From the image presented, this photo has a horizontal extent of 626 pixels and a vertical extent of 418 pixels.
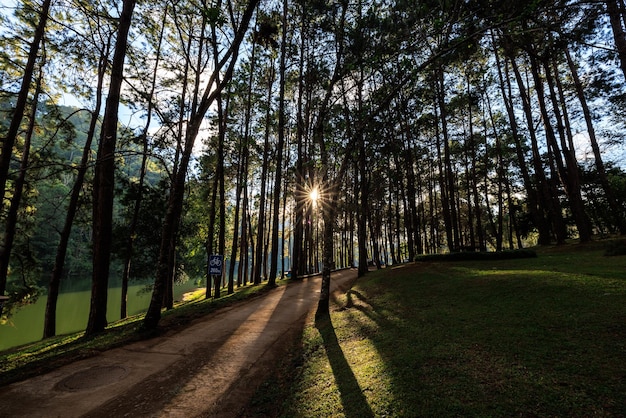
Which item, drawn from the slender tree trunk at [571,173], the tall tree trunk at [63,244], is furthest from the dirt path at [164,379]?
the slender tree trunk at [571,173]

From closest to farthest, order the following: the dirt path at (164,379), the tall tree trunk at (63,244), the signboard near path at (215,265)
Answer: the dirt path at (164,379) → the signboard near path at (215,265) → the tall tree trunk at (63,244)

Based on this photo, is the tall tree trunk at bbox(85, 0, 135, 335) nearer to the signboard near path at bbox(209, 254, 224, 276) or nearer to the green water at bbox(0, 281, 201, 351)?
the signboard near path at bbox(209, 254, 224, 276)

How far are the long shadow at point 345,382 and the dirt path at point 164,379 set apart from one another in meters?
1.32

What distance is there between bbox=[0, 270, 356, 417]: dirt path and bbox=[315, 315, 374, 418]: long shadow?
132 cm

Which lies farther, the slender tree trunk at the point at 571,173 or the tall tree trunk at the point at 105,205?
the slender tree trunk at the point at 571,173

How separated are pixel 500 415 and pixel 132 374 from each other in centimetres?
624

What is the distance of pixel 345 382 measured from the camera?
4.67m

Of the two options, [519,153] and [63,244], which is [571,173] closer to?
[519,153]

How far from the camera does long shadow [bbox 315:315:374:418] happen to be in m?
3.71

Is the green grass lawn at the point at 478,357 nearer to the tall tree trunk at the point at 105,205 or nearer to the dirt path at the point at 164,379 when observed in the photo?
the dirt path at the point at 164,379

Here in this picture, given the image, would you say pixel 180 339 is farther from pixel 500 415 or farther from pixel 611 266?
pixel 611 266

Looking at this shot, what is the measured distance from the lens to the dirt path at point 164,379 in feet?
13.9

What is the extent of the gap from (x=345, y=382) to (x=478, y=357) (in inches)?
87.9

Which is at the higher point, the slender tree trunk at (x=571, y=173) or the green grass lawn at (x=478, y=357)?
the slender tree trunk at (x=571, y=173)
